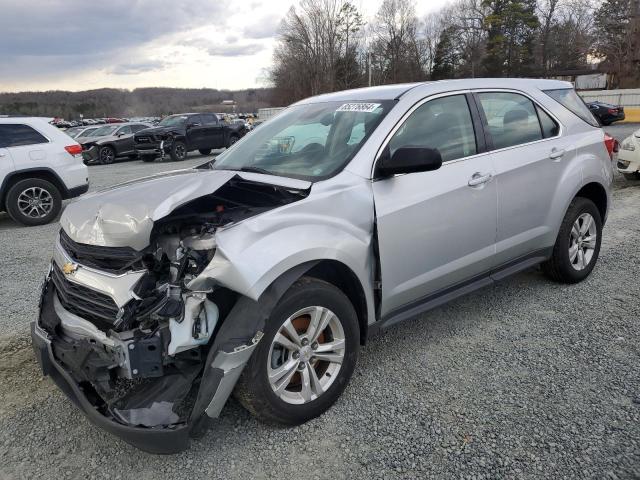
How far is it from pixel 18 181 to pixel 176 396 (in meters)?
7.52

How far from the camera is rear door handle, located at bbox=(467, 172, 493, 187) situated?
3406mm

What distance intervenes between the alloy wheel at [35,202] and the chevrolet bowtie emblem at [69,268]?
6572 millimetres

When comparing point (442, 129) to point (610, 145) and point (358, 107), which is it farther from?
point (610, 145)

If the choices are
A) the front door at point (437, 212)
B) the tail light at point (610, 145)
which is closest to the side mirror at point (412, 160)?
the front door at point (437, 212)

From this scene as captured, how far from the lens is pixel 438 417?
2783mm

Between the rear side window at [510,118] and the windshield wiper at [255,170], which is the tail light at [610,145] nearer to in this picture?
the rear side window at [510,118]

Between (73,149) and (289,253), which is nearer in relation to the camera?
(289,253)

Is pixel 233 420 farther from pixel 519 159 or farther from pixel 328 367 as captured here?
pixel 519 159

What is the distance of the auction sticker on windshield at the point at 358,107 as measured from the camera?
333 centimetres

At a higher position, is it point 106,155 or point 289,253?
point 289,253

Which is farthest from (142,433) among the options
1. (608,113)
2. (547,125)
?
(608,113)

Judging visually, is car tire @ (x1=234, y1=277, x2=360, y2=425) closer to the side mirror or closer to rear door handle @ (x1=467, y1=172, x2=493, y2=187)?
the side mirror

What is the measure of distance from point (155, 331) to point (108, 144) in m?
19.9

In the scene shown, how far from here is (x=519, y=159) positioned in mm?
3764
